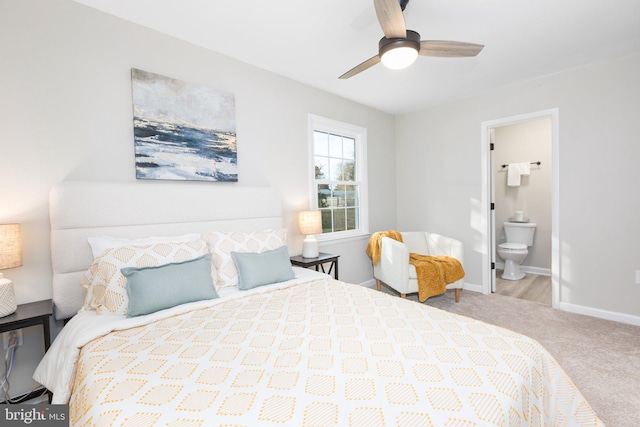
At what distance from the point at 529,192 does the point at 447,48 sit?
409 cm

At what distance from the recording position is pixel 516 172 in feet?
16.1

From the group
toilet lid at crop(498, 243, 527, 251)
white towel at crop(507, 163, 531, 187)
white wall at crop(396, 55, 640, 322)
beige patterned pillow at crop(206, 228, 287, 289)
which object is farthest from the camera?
white towel at crop(507, 163, 531, 187)

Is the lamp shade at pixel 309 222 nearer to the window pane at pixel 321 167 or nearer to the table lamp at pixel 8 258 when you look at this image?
the window pane at pixel 321 167

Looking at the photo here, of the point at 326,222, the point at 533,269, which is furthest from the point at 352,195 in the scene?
the point at 533,269

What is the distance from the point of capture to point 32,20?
6.01ft

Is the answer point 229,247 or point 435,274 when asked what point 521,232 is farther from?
point 229,247

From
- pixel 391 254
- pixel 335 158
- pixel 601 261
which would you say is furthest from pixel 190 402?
pixel 601 261

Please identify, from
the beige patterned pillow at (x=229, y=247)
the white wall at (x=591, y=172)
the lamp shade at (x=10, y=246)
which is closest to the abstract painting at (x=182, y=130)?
the beige patterned pillow at (x=229, y=247)

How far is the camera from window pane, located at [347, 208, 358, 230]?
4047 mm

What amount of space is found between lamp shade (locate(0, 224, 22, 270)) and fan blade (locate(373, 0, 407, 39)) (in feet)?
7.61

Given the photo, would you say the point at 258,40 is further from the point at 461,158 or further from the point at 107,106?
the point at 461,158

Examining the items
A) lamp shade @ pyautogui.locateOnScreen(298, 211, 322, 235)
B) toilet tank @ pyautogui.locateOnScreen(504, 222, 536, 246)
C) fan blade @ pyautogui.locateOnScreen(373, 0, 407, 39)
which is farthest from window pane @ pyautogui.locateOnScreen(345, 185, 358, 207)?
toilet tank @ pyautogui.locateOnScreen(504, 222, 536, 246)

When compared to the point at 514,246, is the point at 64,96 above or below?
above

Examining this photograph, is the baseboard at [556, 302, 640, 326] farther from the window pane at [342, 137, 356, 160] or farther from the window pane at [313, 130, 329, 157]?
the window pane at [313, 130, 329, 157]
